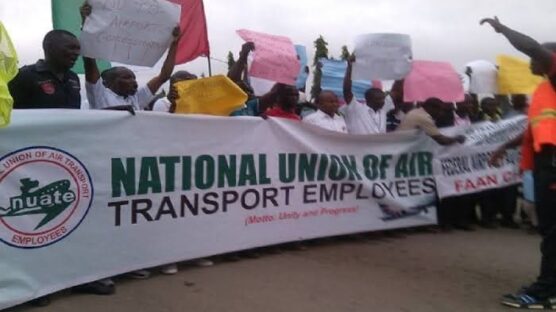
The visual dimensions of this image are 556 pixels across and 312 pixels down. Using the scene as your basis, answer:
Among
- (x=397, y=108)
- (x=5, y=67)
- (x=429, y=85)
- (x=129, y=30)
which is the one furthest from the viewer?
(x=397, y=108)

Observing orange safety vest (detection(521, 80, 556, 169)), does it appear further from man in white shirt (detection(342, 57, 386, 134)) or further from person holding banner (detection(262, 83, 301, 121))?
man in white shirt (detection(342, 57, 386, 134))

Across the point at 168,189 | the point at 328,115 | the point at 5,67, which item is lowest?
the point at 168,189

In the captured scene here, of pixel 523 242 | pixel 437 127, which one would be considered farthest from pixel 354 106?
pixel 523 242

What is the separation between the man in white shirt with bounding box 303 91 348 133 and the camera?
602 cm

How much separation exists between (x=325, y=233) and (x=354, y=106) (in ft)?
5.40

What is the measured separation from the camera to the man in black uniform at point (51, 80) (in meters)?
4.02

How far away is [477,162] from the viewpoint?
7.00 meters

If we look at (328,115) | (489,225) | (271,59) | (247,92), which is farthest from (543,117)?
(489,225)

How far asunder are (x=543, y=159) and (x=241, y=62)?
2854mm

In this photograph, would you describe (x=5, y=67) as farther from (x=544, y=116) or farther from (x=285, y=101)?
(x=544, y=116)

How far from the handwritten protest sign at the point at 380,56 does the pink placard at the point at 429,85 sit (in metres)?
0.35

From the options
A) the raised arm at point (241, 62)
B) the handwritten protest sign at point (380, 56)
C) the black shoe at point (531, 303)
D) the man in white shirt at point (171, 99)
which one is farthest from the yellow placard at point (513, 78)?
the man in white shirt at point (171, 99)

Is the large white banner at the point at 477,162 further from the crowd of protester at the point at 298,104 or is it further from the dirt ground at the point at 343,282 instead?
the dirt ground at the point at 343,282

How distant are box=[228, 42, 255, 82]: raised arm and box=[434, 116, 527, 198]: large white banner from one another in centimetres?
257
